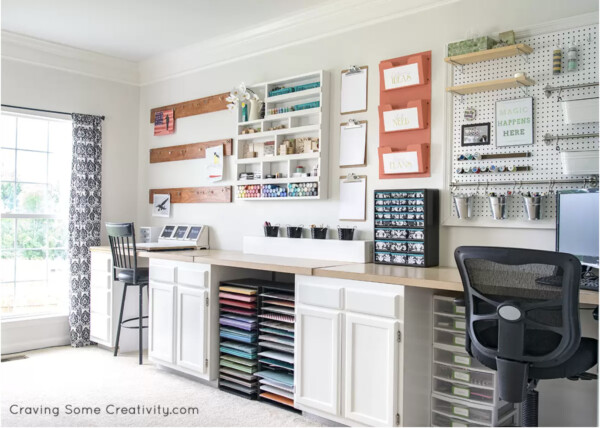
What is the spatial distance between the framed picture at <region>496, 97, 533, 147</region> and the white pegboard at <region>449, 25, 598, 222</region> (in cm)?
3

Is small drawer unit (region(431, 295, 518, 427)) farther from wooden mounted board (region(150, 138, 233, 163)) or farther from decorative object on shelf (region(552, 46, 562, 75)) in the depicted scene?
wooden mounted board (region(150, 138, 233, 163))

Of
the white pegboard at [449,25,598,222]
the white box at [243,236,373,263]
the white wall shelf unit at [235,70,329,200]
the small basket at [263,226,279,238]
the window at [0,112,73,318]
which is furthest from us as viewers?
the window at [0,112,73,318]

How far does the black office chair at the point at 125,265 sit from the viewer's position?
412 centimetres

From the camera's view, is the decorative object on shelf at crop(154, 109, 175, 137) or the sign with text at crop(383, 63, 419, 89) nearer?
the sign with text at crop(383, 63, 419, 89)

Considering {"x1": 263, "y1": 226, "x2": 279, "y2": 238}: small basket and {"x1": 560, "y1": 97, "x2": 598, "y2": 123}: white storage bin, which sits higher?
{"x1": 560, "y1": 97, "x2": 598, "y2": 123}: white storage bin

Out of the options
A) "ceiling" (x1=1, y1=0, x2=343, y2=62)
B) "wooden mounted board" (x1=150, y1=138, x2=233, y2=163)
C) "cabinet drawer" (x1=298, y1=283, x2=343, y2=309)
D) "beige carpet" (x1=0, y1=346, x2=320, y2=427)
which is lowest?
"beige carpet" (x1=0, y1=346, x2=320, y2=427)

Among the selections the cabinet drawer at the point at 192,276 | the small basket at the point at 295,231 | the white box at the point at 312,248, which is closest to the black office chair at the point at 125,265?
the cabinet drawer at the point at 192,276

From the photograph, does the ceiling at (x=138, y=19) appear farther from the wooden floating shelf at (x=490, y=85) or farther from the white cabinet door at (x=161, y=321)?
the white cabinet door at (x=161, y=321)

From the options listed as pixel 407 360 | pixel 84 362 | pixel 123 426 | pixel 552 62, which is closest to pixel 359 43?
pixel 552 62

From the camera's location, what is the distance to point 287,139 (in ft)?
13.3

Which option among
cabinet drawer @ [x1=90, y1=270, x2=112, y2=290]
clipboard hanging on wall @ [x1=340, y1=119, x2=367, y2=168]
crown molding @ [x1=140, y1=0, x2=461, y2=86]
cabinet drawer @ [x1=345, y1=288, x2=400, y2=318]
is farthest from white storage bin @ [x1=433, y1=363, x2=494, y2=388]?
cabinet drawer @ [x1=90, y1=270, x2=112, y2=290]

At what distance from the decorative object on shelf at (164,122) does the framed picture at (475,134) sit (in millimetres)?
2904

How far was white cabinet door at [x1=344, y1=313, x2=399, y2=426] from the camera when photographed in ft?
8.85

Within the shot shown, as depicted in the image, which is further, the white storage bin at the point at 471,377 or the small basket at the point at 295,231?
the small basket at the point at 295,231
